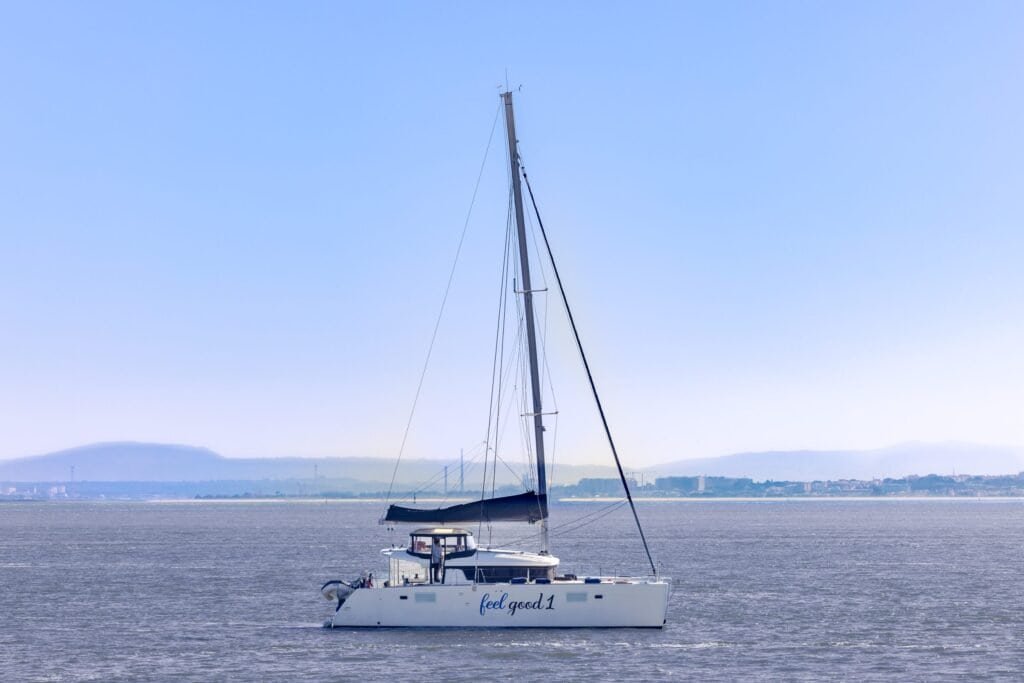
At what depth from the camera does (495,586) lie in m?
56.3

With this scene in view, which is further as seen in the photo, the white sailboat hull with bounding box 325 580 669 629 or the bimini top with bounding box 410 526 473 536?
the bimini top with bounding box 410 526 473 536

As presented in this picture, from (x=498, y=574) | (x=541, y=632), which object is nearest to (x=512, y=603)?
(x=498, y=574)

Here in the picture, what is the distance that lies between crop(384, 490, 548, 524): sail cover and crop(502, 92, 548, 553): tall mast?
0.48 m

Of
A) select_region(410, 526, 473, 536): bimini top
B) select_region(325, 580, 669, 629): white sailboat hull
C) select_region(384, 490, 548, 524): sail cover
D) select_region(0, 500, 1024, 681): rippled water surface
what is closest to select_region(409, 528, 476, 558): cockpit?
select_region(410, 526, 473, 536): bimini top

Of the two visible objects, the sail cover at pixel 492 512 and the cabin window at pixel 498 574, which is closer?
the cabin window at pixel 498 574

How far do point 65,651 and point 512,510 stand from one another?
65.1 ft

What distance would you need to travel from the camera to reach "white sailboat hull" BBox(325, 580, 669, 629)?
5612 cm

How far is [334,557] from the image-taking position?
407ft

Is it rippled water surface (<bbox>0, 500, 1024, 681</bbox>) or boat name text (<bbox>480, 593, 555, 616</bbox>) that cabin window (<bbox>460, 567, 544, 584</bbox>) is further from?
rippled water surface (<bbox>0, 500, 1024, 681</bbox>)

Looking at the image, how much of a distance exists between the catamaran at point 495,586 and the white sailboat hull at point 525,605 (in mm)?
42

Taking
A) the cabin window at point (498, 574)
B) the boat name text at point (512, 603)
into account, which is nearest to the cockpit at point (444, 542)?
the cabin window at point (498, 574)

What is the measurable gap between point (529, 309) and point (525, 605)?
13183mm

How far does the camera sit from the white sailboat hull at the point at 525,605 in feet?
184

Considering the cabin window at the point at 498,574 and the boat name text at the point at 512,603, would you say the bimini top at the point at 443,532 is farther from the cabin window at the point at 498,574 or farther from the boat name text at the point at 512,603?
the boat name text at the point at 512,603
